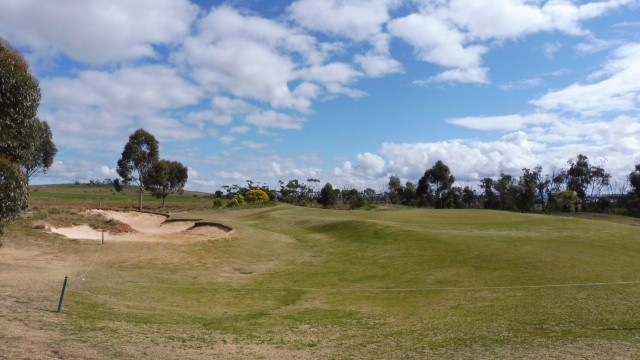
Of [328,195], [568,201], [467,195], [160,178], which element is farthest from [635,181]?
[160,178]

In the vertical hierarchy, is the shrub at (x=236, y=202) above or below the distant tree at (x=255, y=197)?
below

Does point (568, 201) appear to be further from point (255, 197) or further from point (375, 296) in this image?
point (375, 296)

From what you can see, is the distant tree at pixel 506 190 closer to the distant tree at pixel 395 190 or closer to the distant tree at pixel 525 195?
the distant tree at pixel 525 195

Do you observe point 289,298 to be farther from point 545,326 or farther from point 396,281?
point 545,326

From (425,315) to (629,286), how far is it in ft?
21.4

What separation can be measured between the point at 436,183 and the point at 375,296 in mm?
66736

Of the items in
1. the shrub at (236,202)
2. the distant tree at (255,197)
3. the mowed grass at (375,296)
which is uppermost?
the distant tree at (255,197)

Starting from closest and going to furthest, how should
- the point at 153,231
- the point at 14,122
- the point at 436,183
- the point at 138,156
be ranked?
1. the point at 14,122
2. the point at 153,231
3. the point at 138,156
4. the point at 436,183

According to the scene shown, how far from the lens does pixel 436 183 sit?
8112cm

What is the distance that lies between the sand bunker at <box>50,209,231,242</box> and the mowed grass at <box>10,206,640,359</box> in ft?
10.6

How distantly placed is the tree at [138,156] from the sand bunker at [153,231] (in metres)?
19.0

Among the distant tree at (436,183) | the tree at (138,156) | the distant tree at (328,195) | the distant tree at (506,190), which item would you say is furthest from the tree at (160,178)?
the distant tree at (506,190)

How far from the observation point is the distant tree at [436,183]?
8019cm

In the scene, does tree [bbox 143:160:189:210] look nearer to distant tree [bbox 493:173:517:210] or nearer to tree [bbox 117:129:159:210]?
tree [bbox 117:129:159:210]
